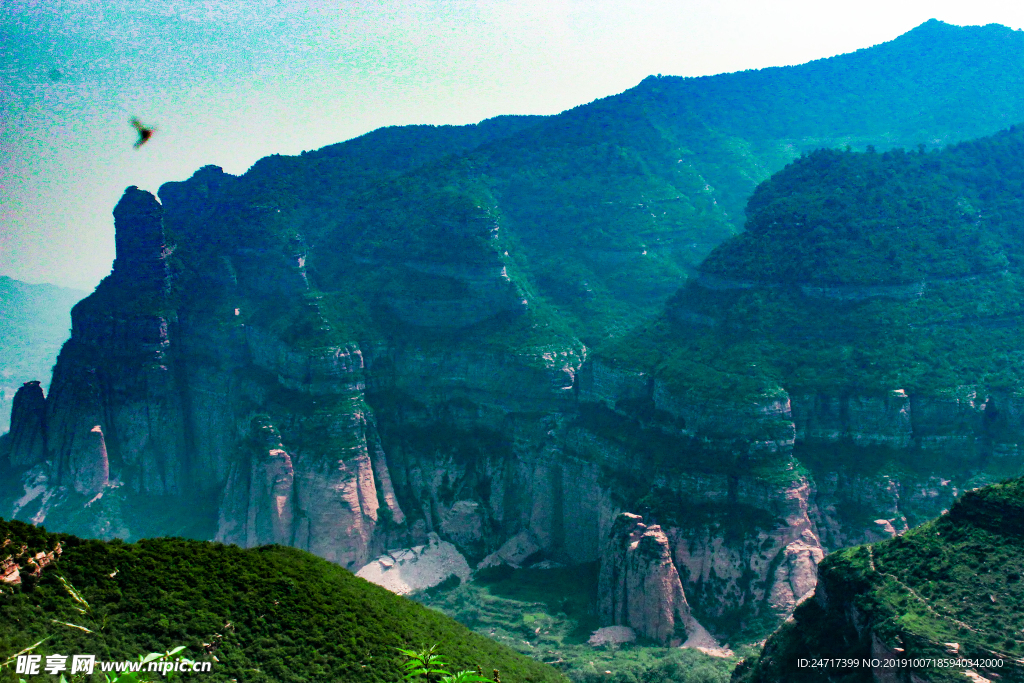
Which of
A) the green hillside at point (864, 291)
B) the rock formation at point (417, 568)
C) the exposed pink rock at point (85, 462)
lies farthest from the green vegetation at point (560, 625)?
the exposed pink rock at point (85, 462)

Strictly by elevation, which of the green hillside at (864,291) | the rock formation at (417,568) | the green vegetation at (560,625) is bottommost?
the green vegetation at (560,625)

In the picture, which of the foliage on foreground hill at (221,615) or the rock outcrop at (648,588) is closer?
the foliage on foreground hill at (221,615)

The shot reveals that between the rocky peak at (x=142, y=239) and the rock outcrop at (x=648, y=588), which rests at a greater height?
the rocky peak at (x=142, y=239)

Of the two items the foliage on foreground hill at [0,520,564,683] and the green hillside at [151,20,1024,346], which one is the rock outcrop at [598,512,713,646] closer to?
the foliage on foreground hill at [0,520,564,683]

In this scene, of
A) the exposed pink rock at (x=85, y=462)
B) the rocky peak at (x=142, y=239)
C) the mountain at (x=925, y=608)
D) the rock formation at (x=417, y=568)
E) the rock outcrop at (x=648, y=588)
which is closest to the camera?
the mountain at (x=925, y=608)

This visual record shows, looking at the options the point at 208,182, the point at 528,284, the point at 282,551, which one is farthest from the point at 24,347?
the point at 282,551

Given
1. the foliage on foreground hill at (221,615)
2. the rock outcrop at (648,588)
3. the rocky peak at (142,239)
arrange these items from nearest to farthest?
the foliage on foreground hill at (221,615) < the rock outcrop at (648,588) < the rocky peak at (142,239)

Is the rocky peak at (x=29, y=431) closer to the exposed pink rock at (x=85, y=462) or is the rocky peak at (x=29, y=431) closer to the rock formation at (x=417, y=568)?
the exposed pink rock at (x=85, y=462)

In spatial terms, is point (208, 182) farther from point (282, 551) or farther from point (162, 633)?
point (162, 633)
